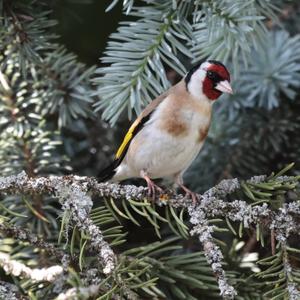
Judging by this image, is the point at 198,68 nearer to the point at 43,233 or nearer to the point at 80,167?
the point at 80,167

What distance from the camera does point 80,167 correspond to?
196cm

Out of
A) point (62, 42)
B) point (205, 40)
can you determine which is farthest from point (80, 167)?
point (205, 40)

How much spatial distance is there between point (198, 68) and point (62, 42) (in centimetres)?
52

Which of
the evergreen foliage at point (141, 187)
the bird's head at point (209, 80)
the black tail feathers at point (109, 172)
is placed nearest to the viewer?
the evergreen foliage at point (141, 187)

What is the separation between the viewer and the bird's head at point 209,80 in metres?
1.70

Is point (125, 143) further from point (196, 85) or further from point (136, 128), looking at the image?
point (196, 85)

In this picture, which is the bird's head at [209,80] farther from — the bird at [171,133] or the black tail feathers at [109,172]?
the black tail feathers at [109,172]

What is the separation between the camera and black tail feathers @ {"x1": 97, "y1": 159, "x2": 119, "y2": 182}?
5.89 ft

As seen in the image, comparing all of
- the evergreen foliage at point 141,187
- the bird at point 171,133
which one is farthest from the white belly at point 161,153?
the evergreen foliage at point 141,187

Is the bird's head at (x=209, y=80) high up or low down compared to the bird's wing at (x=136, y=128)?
up

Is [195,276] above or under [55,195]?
under

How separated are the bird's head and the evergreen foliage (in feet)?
0.21

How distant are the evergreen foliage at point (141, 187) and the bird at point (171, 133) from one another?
0.08 m

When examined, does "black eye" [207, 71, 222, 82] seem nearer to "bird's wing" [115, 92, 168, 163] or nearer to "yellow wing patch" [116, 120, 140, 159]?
"bird's wing" [115, 92, 168, 163]
